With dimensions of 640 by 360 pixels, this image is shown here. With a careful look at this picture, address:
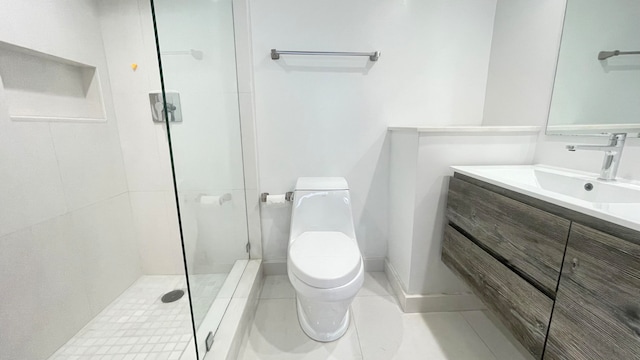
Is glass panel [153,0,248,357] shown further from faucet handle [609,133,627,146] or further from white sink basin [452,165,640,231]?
faucet handle [609,133,627,146]

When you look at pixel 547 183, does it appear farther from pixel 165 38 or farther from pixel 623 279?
pixel 165 38

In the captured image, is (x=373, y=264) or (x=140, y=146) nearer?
(x=140, y=146)

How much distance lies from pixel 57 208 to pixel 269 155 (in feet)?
3.65

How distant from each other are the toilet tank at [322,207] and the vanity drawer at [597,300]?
3.30 feet

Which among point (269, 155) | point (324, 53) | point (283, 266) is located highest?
point (324, 53)

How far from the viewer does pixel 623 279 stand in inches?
23.1

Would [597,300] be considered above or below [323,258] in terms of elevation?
above

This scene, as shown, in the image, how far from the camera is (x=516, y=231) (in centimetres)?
91

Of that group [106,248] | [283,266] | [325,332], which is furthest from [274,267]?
[106,248]

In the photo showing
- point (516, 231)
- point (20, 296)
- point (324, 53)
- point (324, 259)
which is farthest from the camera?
point (324, 53)

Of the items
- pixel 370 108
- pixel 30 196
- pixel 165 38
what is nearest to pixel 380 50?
pixel 370 108

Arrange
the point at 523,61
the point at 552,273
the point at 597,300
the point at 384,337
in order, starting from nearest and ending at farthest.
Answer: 1. the point at 597,300
2. the point at 552,273
3. the point at 384,337
4. the point at 523,61

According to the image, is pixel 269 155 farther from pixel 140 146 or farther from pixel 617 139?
pixel 617 139

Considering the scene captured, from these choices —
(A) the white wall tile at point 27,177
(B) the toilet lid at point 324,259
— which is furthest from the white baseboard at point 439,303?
(A) the white wall tile at point 27,177
